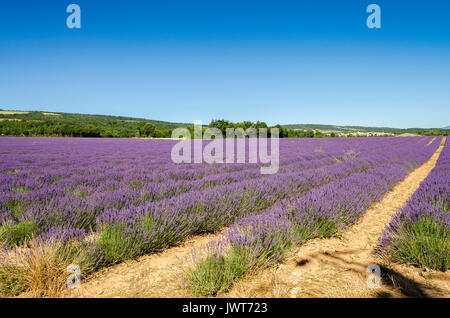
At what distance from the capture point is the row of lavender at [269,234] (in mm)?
1600

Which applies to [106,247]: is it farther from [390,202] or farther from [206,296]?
[390,202]

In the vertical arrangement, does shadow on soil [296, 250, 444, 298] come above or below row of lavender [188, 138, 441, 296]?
below

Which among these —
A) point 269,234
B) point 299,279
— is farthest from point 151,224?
point 299,279

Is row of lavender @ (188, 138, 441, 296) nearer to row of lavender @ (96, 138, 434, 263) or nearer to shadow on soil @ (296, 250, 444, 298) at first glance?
shadow on soil @ (296, 250, 444, 298)

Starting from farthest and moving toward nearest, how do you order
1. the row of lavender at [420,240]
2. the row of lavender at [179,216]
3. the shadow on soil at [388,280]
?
the row of lavender at [179,216] → the row of lavender at [420,240] → the shadow on soil at [388,280]

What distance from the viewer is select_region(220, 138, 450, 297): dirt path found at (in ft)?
5.21

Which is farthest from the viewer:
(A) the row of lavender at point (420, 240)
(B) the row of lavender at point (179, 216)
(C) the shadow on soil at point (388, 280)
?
(B) the row of lavender at point (179, 216)

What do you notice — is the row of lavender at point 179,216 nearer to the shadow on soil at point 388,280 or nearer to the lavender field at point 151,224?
the lavender field at point 151,224

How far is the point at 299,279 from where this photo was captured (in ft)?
5.90

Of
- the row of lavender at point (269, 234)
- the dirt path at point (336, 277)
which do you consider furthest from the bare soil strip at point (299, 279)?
the row of lavender at point (269, 234)

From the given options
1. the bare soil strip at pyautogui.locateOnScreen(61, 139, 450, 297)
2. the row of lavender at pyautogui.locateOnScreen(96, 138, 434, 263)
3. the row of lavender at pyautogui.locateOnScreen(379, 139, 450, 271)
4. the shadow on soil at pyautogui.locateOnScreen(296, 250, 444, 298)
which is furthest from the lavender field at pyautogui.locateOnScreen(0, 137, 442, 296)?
the row of lavender at pyautogui.locateOnScreen(379, 139, 450, 271)

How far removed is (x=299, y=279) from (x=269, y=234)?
44cm

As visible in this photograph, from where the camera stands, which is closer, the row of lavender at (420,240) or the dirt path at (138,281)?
the dirt path at (138,281)
